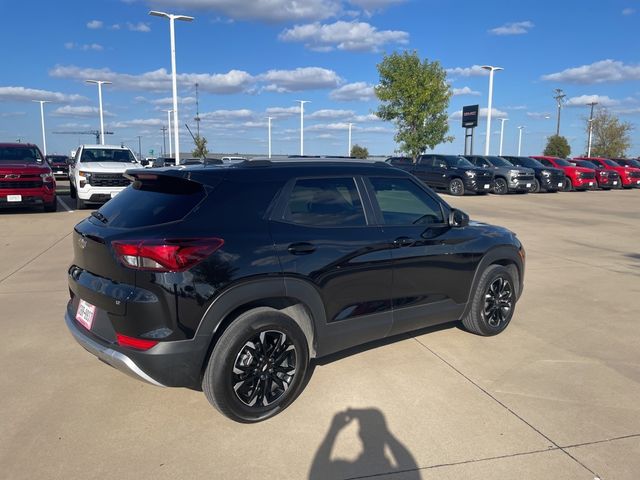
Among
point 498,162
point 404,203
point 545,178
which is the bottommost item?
point 545,178

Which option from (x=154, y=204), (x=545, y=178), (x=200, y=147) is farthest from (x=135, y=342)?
(x=200, y=147)

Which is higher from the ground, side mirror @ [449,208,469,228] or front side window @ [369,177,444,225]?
front side window @ [369,177,444,225]

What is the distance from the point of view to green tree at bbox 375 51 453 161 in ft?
108

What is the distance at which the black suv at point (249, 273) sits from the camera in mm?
3031

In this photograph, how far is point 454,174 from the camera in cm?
2222

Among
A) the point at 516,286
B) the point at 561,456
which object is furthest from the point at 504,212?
the point at 561,456

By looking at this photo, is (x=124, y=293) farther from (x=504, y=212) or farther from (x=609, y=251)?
(x=504, y=212)

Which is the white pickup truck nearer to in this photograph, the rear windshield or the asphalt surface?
the asphalt surface

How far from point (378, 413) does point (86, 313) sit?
2.11m

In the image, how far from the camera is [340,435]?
10.6ft

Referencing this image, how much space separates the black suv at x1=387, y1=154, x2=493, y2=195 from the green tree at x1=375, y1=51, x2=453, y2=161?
1060 cm

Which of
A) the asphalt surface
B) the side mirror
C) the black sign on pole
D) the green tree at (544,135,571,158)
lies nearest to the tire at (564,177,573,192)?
the black sign on pole

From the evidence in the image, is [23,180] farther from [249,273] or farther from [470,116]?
[470,116]

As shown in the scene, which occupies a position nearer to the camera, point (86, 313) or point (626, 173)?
point (86, 313)
